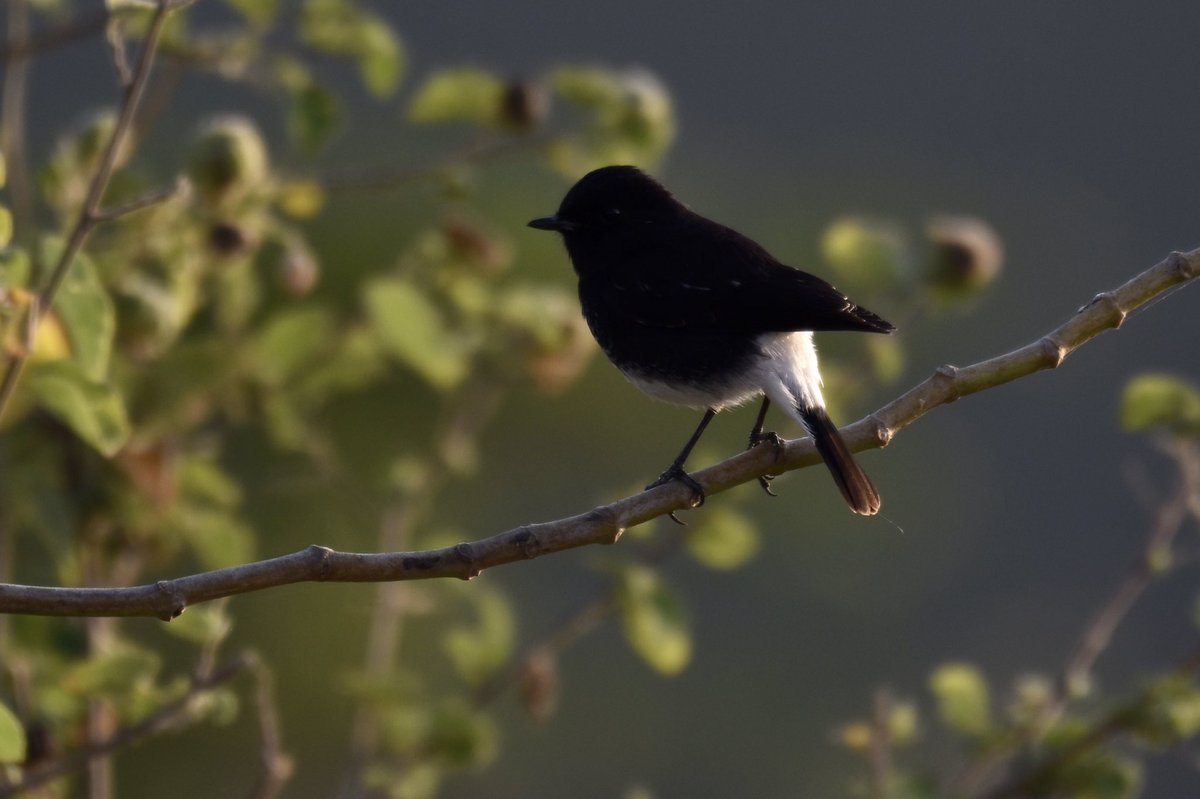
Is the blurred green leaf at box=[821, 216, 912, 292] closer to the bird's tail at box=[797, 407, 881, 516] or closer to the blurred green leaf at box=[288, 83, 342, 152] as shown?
the bird's tail at box=[797, 407, 881, 516]

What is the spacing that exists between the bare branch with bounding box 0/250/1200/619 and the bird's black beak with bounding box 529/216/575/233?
1285 millimetres

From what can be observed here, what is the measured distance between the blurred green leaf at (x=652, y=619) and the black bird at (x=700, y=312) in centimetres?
26

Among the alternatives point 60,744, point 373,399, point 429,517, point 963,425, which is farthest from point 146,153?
point 963,425

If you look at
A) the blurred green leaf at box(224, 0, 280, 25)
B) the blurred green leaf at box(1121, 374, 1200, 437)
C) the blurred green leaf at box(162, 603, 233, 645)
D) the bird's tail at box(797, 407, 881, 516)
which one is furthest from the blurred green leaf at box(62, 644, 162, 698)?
the blurred green leaf at box(1121, 374, 1200, 437)

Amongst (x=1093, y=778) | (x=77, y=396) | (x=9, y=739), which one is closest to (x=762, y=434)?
(x=1093, y=778)

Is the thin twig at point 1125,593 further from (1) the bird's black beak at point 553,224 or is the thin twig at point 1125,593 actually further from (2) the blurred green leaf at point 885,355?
(1) the bird's black beak at point 553,224

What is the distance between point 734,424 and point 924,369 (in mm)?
1773

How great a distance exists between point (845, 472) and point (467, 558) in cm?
104

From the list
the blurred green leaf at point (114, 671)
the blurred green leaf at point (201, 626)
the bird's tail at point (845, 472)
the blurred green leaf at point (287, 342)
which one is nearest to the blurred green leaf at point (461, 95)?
the blurred green leaf at point (287, 342)

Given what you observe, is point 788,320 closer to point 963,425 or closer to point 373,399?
point 373,399

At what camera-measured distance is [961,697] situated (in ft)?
11.6

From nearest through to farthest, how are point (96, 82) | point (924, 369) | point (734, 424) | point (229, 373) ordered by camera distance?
point (229, 373) → point (734, 424) → point (96, 82) → point (924, 369)

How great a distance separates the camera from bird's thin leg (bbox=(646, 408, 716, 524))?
2605 millimetres

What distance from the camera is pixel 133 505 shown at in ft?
11.2
